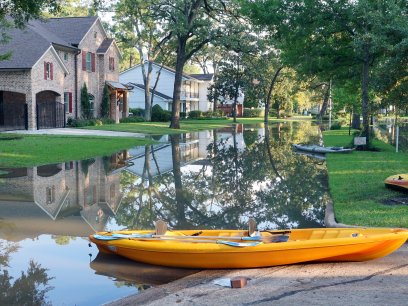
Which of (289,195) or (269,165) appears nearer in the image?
(289,195)

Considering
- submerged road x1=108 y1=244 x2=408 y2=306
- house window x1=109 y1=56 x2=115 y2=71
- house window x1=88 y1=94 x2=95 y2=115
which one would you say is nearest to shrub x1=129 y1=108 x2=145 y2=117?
house window x1=109 y1=56 x2=115 y2=71

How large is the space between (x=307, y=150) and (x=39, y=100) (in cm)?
2167

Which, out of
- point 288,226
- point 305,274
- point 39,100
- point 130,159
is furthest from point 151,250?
point 39,100

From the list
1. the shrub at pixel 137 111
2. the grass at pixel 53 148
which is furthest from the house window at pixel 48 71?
the shrub at pixel 137 111

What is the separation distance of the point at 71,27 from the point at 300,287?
135 ft

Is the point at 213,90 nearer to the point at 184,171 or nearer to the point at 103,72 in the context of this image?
the point at 103,72

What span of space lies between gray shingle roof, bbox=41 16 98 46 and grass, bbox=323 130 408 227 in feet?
89.0

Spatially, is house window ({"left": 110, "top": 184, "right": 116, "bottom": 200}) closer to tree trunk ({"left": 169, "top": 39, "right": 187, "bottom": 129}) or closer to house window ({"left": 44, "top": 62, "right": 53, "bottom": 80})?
house window ({"left": 44, "top": 62, "right": 53, "bottom": 80})

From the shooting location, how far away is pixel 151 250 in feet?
24.8

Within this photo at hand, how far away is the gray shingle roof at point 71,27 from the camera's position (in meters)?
42.9

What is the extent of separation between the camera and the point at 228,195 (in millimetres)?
14172

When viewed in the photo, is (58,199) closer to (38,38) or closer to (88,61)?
(38,38)

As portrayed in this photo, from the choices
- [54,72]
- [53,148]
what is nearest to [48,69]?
[54,72]

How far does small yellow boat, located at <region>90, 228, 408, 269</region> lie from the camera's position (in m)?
Result: 7.39
